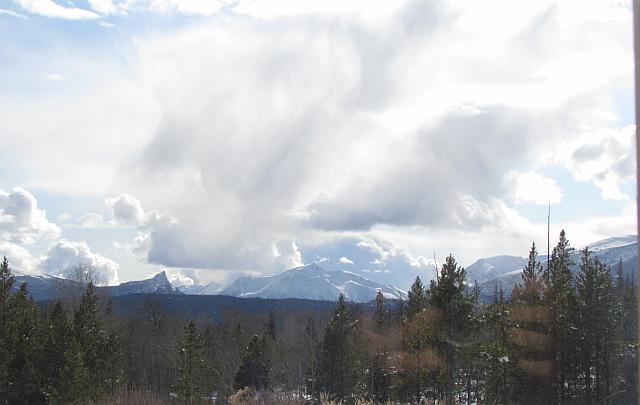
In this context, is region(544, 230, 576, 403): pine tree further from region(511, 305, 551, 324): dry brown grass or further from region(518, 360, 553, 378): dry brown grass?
region(518, 360, 553, 378): dry brown grass

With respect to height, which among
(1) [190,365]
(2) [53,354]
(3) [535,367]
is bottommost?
(1) [190,365]

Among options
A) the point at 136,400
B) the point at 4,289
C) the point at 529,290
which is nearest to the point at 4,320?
the point at 4,289

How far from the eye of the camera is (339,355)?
52.1 meters

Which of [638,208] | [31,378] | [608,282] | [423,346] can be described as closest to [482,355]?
[423,346]

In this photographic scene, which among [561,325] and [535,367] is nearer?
[535,367]

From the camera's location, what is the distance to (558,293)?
118 feet

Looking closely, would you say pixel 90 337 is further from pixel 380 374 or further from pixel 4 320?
pixel 380 374

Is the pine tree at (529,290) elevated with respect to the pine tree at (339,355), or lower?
elevated

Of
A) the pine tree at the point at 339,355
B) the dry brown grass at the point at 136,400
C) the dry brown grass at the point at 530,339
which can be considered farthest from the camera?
the pine tree at the point at 339,355

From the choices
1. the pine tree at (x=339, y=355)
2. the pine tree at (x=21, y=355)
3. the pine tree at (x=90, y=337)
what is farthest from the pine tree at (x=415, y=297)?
the pine tree at (x=21, y=355)

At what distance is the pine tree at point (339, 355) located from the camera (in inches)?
2009

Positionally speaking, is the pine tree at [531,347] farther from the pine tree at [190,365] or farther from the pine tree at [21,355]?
the pine tree at [21,355]

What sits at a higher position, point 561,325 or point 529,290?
point 529,290

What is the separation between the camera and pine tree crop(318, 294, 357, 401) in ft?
167
